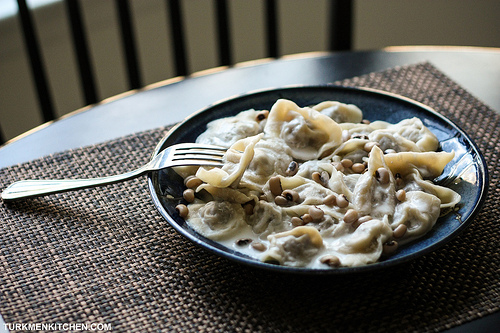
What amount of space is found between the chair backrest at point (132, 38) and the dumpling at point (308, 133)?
1.54 meters

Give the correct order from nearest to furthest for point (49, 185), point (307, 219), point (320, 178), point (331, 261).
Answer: point (331, 261)
point (307, 219)
point (320, 178)
point (49, 185)

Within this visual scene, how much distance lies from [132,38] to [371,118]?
5.82 ft

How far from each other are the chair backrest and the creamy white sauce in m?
1.43

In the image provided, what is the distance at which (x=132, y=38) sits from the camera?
11.7 feet

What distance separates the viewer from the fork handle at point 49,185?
2.12 meters

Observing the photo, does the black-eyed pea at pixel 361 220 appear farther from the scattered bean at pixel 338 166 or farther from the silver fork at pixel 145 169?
the silver fork at pixel 145 169

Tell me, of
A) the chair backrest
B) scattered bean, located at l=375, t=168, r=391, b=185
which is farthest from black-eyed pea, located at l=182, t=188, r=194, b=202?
the chair backrest

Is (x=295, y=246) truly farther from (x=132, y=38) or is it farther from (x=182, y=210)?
(x=132, y=38)

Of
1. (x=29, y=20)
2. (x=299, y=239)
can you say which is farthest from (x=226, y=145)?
(x=29, y=20)

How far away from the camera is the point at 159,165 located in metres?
2.05

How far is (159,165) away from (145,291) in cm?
47

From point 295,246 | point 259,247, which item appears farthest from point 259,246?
point 295,246

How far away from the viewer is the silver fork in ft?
6.71

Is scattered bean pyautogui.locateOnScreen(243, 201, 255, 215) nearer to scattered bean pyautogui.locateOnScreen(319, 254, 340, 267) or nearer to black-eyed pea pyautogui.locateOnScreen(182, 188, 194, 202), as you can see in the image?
black-eyed pea pyautogui.locateOnScreen(182, 188, 194, 202)
